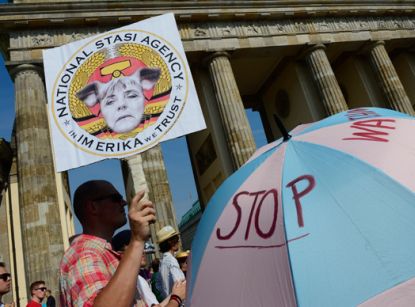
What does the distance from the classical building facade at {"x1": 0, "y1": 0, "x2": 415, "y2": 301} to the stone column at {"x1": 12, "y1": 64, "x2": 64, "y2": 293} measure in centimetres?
3

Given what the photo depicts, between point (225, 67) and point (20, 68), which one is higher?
point (20, 68)

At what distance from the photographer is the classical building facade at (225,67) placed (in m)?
13.9

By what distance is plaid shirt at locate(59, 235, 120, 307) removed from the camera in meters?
1.79

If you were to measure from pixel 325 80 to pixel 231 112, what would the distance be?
5.13 m

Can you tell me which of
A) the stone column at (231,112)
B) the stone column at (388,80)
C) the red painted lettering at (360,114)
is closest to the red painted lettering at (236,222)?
the red painted lettering at (360,114)

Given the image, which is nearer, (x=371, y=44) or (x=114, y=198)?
(x=114, y=198)

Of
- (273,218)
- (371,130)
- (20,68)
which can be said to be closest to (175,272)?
(273,218)

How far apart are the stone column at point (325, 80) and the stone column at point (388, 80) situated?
3.07m

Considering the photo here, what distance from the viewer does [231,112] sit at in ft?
55.0

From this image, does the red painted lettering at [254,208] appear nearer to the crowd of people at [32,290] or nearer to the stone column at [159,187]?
the crowd of people at [32,290]

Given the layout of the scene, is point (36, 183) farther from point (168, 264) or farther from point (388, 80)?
point (388, 80)

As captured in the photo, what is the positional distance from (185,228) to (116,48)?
9060cm

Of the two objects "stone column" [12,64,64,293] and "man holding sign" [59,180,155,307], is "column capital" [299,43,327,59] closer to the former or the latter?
"stone column" [12,64,64,293]

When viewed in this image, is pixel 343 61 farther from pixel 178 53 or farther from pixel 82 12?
pixel 178 53
